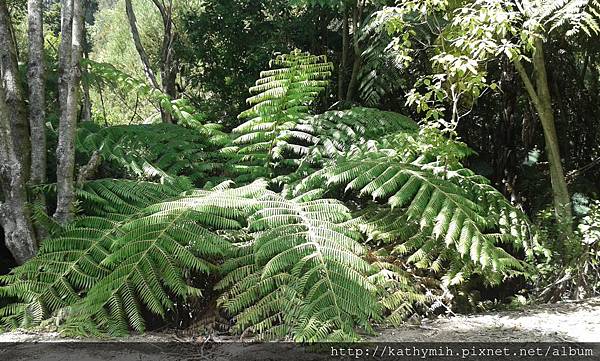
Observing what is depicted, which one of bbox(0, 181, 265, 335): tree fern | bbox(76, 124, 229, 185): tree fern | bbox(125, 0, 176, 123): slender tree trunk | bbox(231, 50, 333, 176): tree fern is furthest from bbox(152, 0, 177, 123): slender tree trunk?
bbox(0, 181, 265, 335): tree fern

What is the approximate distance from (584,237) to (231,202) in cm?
273

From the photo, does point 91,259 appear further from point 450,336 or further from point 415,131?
point 415,131

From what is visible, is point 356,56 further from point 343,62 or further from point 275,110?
point 275,110

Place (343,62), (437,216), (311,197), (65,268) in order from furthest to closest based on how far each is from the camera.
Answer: (343,62)
(311,197)
(437,216)
(65,268)

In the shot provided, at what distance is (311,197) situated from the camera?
361cm

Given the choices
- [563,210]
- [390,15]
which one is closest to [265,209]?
[390,15]

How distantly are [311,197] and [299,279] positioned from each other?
1.10 metres

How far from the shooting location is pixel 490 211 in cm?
356

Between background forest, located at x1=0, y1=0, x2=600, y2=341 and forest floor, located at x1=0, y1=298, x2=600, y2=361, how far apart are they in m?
0.10

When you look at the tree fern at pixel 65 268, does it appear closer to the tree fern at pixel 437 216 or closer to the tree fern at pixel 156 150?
the tree fern at pixel 156 150

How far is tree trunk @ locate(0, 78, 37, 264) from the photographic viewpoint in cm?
319

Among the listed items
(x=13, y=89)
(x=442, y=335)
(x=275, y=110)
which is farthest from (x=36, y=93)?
(x=442, y=335)

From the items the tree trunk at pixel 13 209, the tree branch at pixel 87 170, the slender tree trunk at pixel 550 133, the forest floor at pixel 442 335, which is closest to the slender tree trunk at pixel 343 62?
the slender tree trunk at pixel 550 133

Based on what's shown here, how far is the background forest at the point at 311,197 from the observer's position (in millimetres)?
2643
